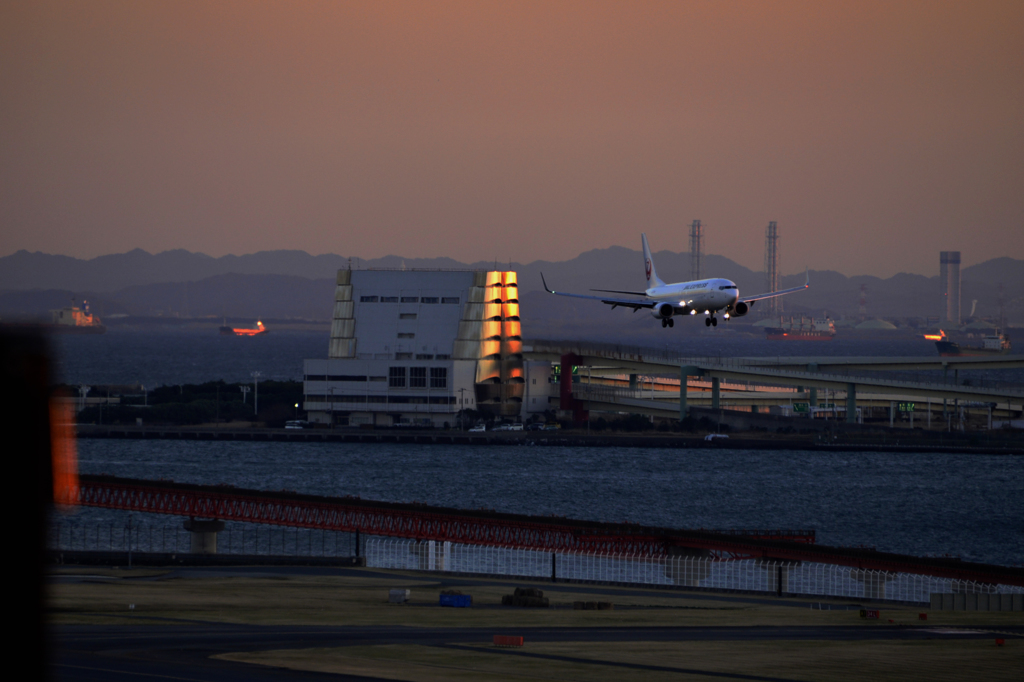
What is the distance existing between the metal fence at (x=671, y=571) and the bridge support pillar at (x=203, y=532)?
14.6m

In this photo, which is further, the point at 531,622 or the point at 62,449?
the point at 531,622

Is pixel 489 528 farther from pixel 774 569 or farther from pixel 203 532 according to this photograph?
pixel 203 532

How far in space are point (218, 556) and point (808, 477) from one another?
365 ft

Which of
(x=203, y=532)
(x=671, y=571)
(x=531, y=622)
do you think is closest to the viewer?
(x=531, y=622)

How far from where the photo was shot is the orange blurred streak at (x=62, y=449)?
4.98m

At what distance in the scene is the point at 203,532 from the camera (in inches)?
3878

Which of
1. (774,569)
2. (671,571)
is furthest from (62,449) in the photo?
(671,571)

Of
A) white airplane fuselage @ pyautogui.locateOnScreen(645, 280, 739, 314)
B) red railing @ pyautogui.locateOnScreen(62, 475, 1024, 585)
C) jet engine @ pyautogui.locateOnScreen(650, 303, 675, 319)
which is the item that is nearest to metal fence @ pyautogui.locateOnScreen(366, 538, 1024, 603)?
red railing @ pyautogui.locateOnScreen(62, 475, 1024, 585)

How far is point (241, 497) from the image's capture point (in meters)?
102

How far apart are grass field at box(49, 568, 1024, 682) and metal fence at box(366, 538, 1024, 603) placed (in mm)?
13470

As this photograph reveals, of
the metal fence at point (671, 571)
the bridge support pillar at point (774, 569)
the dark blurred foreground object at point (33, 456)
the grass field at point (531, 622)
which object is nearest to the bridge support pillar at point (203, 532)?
the metal fence at point (671, 571)

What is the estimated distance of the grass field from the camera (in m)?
45.0

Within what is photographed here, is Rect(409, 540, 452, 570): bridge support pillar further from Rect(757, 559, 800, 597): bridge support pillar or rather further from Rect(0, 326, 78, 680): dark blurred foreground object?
Rect(0, 326, 78, 680): dark blurred foreground object

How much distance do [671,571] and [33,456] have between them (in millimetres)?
93747
